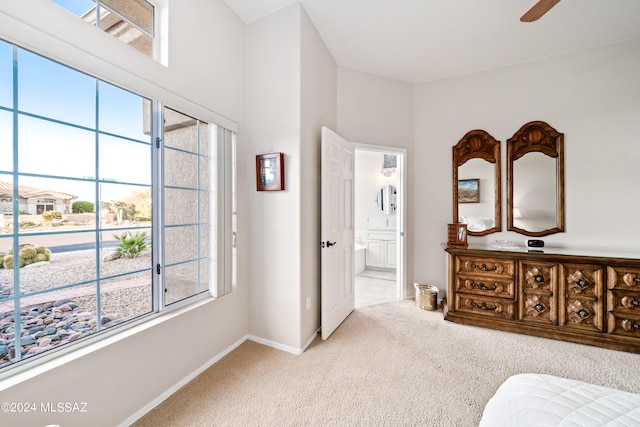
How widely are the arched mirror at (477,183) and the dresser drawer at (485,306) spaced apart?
868mm

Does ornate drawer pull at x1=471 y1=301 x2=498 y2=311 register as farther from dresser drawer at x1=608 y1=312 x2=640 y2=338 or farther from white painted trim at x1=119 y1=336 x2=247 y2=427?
white painted trim at x1=119 y1=336 x2=247 y2=427

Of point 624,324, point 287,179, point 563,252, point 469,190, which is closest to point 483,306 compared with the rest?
point 563,252

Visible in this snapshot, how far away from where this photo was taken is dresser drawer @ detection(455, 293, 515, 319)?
9.04 ft

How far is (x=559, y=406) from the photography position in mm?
903

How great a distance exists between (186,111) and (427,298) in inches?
127

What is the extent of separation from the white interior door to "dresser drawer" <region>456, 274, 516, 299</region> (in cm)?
123

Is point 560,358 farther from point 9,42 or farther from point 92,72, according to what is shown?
point 9,42

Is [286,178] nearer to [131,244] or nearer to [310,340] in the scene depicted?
[131,244]

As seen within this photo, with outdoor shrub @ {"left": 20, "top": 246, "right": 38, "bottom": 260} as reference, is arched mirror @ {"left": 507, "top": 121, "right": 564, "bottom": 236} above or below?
above

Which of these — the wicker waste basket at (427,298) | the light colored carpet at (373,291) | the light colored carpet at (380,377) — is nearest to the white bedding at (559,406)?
the light colored carpet at (380,377)

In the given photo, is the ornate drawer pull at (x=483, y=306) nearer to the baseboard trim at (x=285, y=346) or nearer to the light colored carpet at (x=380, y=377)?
the light colored carpet at (x=380, y=377)

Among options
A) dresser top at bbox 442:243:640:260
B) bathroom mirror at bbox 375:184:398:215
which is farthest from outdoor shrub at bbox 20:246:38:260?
bathroom mirror at bbox 375:184:398:215

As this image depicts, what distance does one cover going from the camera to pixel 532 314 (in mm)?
2672

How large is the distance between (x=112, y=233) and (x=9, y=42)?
0.97 metres
